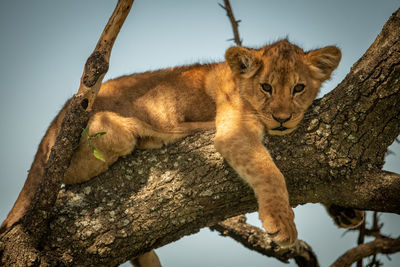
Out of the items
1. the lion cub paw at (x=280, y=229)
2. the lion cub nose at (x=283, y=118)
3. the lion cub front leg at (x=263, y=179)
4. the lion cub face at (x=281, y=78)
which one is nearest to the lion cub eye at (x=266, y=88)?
the lion cub face at (x=281, y=78)

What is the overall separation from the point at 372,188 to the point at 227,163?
3.72 feet

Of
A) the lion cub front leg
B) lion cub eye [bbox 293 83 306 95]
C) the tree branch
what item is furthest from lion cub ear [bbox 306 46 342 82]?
the tree branch

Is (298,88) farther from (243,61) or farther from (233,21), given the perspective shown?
(233,21)

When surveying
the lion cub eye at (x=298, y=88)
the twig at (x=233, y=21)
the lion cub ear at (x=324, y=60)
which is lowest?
the lion cub eye at (x=298, y=88)

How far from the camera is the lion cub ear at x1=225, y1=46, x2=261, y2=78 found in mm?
3490

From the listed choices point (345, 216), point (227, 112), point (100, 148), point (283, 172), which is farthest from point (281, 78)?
point (100, 148)

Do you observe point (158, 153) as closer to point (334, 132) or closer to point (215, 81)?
point (215, 81)

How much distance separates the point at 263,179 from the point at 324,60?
1354 mm

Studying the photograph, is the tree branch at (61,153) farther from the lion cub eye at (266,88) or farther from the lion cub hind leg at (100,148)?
the lion cub eye at (266,88)

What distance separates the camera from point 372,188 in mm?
2969

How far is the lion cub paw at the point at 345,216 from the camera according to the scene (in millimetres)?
3623

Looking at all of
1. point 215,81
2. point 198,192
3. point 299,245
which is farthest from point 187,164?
point 299,245

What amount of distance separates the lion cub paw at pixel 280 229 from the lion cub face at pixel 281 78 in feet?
2.56

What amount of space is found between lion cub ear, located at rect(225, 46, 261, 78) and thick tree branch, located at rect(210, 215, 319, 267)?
177cm
